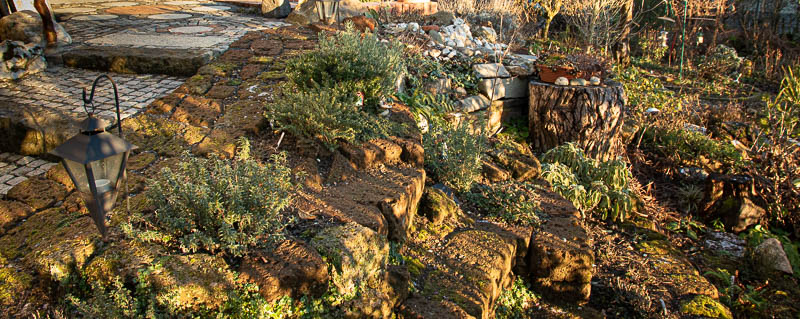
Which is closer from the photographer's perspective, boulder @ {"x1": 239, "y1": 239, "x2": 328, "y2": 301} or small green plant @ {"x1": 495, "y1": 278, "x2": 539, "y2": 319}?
boulder @ {"x1": 239, "y1": 239, "x2": 328, "y2": 301}

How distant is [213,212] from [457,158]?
2151 mm

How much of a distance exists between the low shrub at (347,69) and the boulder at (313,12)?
3.43 m

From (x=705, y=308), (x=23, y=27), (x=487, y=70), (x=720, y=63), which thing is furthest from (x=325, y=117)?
(x=720, y=63)

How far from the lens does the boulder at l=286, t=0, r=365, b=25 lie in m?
7.25

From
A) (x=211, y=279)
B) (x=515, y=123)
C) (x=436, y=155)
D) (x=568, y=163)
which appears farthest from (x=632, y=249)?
(x=211, y=279)

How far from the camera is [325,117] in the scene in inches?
135

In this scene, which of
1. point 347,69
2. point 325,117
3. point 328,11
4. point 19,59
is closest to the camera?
point 325,117

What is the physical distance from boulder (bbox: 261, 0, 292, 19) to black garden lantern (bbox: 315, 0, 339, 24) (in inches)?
49.3

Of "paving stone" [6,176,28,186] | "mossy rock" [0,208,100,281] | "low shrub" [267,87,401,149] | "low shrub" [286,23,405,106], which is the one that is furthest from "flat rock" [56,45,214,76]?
"mossy rock" [0,208,100,281]

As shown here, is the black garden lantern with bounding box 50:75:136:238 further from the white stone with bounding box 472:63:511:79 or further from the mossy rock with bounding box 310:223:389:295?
the white stone with bounding box 472:63:511:79

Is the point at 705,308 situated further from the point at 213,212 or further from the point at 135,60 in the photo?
the point at 135,60

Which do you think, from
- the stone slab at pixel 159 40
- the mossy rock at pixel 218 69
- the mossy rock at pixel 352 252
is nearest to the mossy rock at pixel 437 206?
the mossy rock at pixel 352 252

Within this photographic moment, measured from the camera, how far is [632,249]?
4172mm

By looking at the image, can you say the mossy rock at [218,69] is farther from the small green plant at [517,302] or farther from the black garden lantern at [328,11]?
the small green plant at [517,302]
